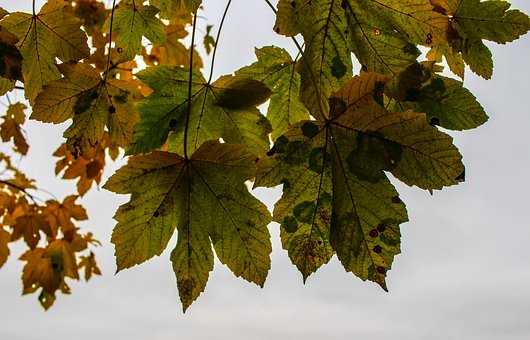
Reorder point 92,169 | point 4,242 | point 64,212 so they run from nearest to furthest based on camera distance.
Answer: point 92,169 < point 4,242 < point 64,212

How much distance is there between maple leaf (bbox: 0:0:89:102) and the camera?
138 centimetres

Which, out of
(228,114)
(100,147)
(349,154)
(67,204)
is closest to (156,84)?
(228,114)

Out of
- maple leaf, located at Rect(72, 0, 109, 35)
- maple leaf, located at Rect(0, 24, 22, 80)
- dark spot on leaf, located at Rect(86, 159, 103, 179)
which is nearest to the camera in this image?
maple leaf, located at Rect(0, 24, 22, 80)

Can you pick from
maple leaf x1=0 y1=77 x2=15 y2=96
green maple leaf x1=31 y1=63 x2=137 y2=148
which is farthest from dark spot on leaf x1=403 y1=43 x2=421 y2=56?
maple leaf x1=0 y1=77 x2=15 y2=96

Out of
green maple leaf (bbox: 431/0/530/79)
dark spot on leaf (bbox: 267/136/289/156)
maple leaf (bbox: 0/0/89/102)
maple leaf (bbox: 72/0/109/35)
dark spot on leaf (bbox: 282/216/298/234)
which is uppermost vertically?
maple leaf (bbox: 72/0/109/35)

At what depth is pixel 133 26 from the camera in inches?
67.4

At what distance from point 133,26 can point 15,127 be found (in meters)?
2.05

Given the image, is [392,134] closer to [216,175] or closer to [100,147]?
[216,175]

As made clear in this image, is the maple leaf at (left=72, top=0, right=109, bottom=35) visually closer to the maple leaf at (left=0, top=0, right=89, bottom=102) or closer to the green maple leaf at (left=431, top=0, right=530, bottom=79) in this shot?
the maple leaf at (left=0, top=0, right=89, bottom=102)

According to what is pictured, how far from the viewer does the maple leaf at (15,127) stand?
3260mm

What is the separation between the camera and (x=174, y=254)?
121cm

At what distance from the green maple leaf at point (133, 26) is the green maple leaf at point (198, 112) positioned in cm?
46

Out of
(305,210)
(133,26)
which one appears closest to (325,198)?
(305,210)

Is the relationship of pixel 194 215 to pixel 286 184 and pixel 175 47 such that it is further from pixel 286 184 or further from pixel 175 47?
pixel 175 47
